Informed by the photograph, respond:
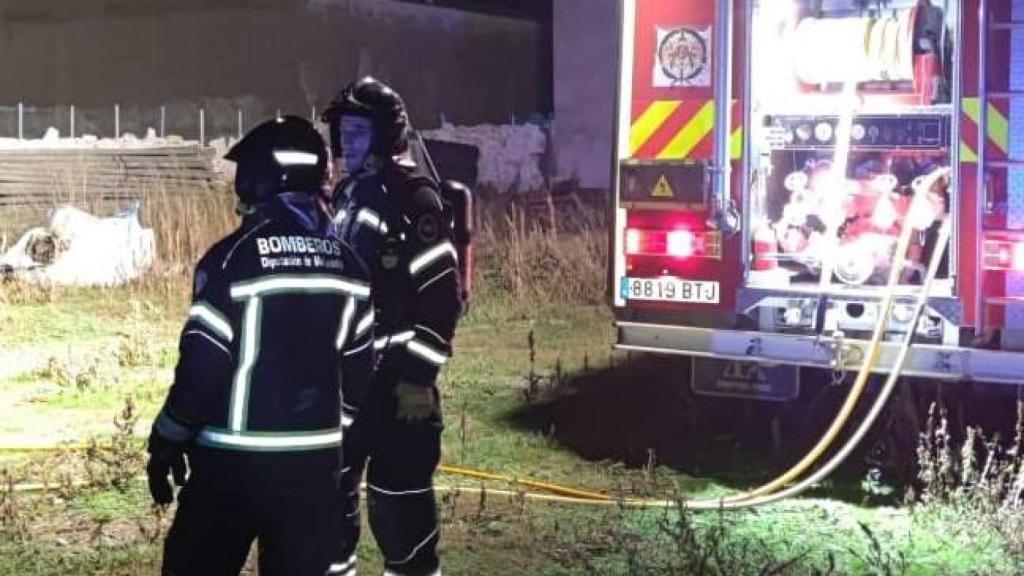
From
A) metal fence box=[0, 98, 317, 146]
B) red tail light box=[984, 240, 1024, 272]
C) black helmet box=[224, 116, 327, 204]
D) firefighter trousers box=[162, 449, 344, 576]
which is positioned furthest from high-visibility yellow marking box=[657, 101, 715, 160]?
metal fence box=[0, 98, 317, 146]

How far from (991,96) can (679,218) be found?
1401 mm

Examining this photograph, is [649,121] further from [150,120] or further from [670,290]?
[150,120]

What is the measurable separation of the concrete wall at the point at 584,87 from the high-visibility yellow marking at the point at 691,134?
623 inches

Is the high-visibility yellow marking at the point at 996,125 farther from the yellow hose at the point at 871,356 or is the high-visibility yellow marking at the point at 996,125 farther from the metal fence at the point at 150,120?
the metal fence at the point at 150,120

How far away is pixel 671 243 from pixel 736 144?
52 centimetres

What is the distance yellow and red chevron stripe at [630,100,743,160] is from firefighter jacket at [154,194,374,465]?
3.09m

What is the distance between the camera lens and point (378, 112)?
4363 mm

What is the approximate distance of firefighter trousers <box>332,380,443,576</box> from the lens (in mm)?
4316

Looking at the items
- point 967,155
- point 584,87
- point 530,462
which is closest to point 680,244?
point 967,155

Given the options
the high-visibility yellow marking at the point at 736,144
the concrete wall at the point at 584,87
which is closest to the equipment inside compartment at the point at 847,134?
the high-visibility yellow marking at the point at 736,144

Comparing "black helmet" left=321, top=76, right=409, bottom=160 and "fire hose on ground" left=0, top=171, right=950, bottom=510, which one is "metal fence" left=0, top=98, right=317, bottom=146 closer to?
"fire hose on ground" left=0, top=171, right=950, bottom=510

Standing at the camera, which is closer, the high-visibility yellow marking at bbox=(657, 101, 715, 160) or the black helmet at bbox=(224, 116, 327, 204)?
the black helmet at bbox=(224, 116, 327, 204)

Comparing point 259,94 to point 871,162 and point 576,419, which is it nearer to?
point 576,419

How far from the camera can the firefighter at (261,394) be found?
11.1 ft
